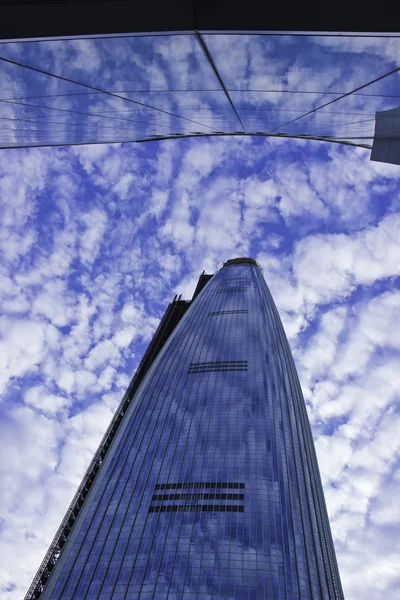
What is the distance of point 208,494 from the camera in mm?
74500

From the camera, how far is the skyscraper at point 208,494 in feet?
208

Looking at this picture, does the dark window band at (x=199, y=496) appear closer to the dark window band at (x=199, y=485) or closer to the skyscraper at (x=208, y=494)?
the skyscraper at (x=208, y=494)

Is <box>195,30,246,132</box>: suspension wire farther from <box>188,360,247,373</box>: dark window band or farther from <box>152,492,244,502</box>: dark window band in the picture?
<box>188,360,247,373</box>: dark window band

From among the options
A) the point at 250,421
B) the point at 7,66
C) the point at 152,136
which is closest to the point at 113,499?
the point at 250,421

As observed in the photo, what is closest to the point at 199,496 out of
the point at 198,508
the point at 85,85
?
the point at 198,508

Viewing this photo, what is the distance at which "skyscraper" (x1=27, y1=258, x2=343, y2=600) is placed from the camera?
208 ft

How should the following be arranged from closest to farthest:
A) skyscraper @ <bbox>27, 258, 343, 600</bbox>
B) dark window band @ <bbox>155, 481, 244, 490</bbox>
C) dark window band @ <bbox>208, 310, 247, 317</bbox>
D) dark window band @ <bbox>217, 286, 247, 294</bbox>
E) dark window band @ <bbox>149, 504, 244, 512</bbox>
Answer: skyscraper @ <bbox>27, 258, 343, 600</bbox>, dark window band @ <bbox>149, 504, 244, 512</bbox>, dark window band @ <bbox>155, 481, 244, 490</bbox>, dark window band @ <bbox>208, 310, 247, 317</bbox>, dark window band @ <bbox>217, 286, 247, 294</bbox>

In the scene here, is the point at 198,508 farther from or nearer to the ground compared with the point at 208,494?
nearer to the ground

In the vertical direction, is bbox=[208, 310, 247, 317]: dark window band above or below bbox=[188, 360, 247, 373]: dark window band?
above

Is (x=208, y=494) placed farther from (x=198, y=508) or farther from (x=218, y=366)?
(x=218, y=366)

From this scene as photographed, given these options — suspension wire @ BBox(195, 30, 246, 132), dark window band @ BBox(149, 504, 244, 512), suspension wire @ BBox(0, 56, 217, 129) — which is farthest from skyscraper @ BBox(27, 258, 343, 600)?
suspension wire @ BBox(195, 30, 246, 132)

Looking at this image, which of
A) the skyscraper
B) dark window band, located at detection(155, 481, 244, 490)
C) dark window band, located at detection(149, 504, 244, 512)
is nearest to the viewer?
the skyscraper

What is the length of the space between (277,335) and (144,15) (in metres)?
114

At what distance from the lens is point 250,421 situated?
88375 millimetres
